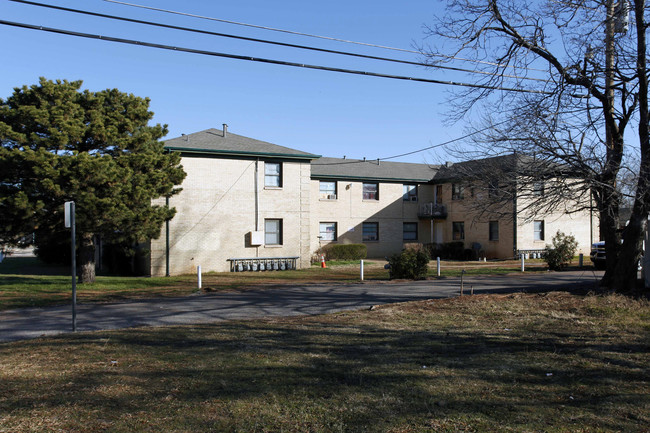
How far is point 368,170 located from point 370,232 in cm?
474

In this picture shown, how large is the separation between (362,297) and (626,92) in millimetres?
8560

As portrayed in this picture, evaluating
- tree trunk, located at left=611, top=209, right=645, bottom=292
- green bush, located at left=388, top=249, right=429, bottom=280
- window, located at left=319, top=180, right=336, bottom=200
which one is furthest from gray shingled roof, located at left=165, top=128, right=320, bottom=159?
tree trunk, located at left=611, top=209, right=645, bottom=292

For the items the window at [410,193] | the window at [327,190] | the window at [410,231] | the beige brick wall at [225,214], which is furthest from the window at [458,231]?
the beige brick wall at [225,214]

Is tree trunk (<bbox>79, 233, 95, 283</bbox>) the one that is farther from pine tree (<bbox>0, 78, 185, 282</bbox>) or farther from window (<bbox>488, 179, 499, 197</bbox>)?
window (<bbox>488, 179, 499, 197</bbox>)

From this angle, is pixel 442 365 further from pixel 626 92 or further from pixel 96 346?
pixel 626 92

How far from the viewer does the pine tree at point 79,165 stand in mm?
16484

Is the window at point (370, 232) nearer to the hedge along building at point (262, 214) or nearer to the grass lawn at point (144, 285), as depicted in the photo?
the hedge along building at point (262, 214)

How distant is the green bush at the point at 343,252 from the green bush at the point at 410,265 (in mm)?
12920

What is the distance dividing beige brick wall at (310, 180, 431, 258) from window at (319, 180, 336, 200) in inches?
11.9

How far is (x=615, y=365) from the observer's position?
6.95 m

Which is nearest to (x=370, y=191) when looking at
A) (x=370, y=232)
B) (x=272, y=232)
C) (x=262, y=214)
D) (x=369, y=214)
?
(x=369, y=214)

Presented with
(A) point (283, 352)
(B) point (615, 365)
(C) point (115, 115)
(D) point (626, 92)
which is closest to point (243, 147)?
(C) point (115, 115)

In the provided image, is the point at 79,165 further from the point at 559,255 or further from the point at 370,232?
the point at 370,232

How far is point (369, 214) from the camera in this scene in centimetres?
3750
